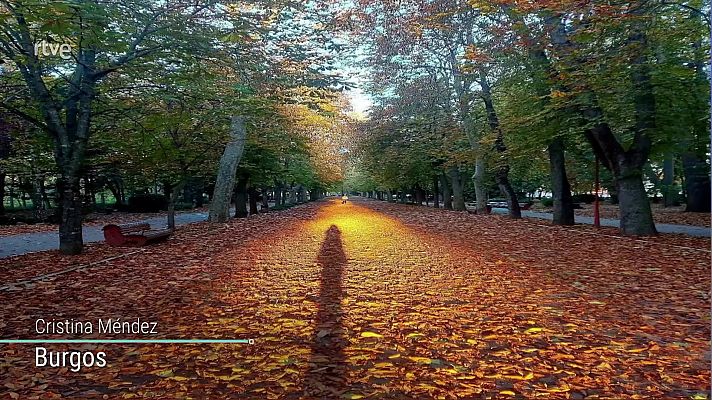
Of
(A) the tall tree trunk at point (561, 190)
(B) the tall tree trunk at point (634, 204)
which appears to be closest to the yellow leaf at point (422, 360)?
(B) the tall tree trunk at point (634, 204)

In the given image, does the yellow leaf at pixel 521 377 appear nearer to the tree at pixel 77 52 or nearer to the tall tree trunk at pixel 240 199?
the tree at pixel 77 52

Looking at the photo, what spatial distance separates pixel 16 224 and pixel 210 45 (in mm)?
18661

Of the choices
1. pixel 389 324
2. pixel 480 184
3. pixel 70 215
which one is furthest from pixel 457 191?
pixel 389 324

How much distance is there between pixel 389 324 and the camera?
4621 mm

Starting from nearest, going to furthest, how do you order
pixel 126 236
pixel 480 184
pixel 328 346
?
pixel 328 346 → pixel 126 236 → pixel 480 184

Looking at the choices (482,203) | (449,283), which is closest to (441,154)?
(482,203)

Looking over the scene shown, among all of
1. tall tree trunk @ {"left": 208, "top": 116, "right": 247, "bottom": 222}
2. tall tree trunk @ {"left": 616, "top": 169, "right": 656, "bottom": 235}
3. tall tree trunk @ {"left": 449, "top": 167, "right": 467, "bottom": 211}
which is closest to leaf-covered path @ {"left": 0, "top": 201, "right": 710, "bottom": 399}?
tall tree trunk @ {"left": 616, "top": 169, "right": 656, "bottom": 235}

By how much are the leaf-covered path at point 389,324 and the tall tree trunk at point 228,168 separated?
9107 mm

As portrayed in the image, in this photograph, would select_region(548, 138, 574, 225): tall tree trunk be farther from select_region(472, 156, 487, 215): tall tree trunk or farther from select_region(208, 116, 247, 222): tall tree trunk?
select_region(208, 116, 247, 222): tall tree trunk

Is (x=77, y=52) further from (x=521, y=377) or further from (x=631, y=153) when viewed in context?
(x=631, y=153)

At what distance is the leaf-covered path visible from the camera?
3188 millimetres

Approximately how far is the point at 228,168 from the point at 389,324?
14.9 m

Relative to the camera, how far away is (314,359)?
3666 mm

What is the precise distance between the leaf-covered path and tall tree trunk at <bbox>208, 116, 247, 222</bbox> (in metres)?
9.11
